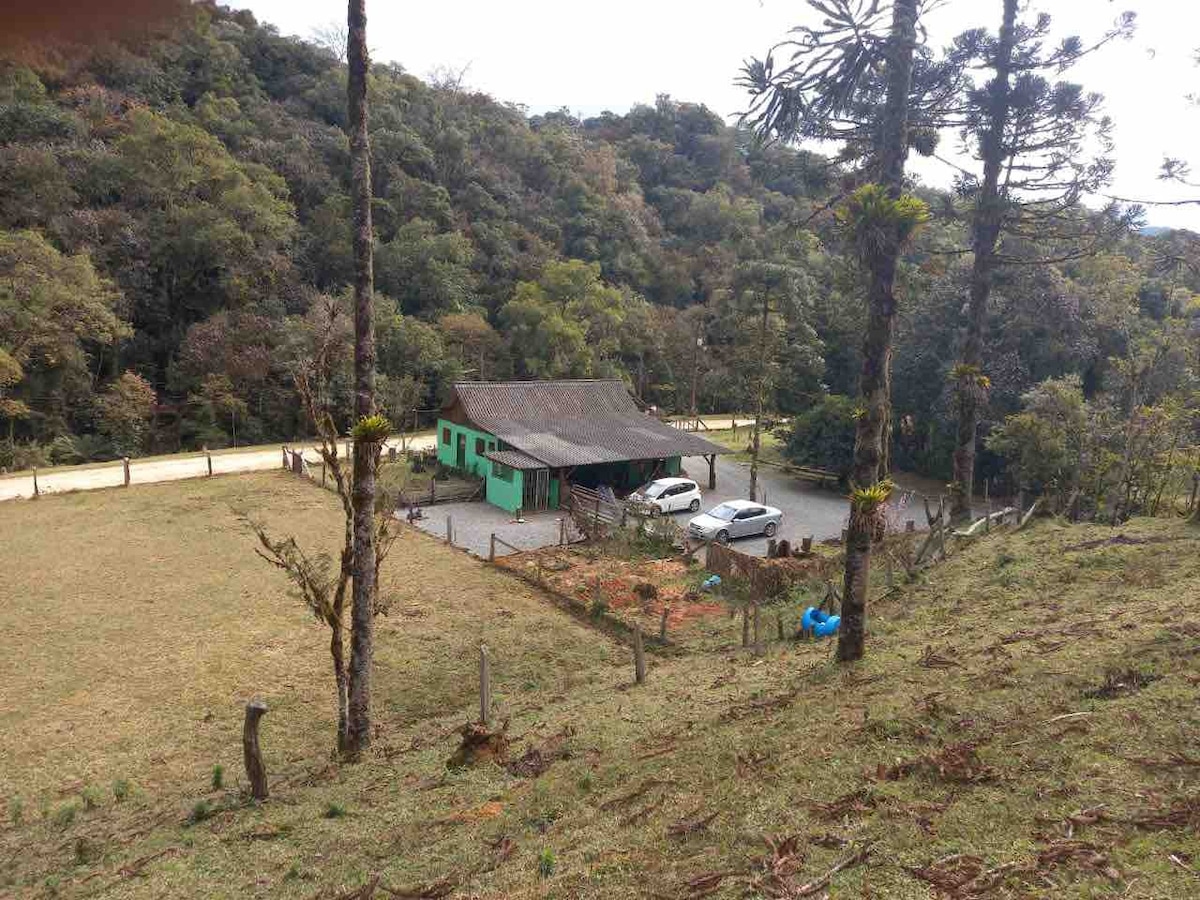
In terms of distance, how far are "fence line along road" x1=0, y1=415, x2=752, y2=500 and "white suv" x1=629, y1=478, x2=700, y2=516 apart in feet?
37.1

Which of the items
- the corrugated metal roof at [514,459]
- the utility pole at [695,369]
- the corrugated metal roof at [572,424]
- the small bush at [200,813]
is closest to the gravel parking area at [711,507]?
the corrugated metal roof at [514,459]

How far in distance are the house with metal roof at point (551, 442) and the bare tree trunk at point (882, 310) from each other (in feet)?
49.0

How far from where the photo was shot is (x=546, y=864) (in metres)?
5.54

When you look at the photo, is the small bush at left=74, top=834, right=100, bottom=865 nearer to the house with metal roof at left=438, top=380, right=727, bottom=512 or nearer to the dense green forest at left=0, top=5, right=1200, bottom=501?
the dense green forest at left=0, top=5, right=1200, bottom=501

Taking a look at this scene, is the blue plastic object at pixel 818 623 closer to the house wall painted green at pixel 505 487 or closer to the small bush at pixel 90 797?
the small bush at pixel 90 797

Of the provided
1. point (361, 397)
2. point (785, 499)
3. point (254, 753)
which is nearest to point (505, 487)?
point (785, 499)

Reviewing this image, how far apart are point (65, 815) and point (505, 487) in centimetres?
1633

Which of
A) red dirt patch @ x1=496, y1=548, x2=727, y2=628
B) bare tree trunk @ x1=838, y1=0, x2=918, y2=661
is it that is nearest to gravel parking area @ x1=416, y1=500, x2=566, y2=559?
red dirt patch @ x1=496, y1=548, x2=727, y2=628

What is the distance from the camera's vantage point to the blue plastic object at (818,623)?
1212cm

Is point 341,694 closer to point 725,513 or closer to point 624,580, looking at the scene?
point 624,580

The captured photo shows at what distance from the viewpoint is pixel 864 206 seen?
828cm

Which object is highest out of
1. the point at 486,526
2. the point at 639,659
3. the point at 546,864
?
the point at 546,864

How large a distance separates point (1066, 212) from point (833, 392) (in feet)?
88.0

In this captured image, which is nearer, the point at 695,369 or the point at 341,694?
the point at 341,694
